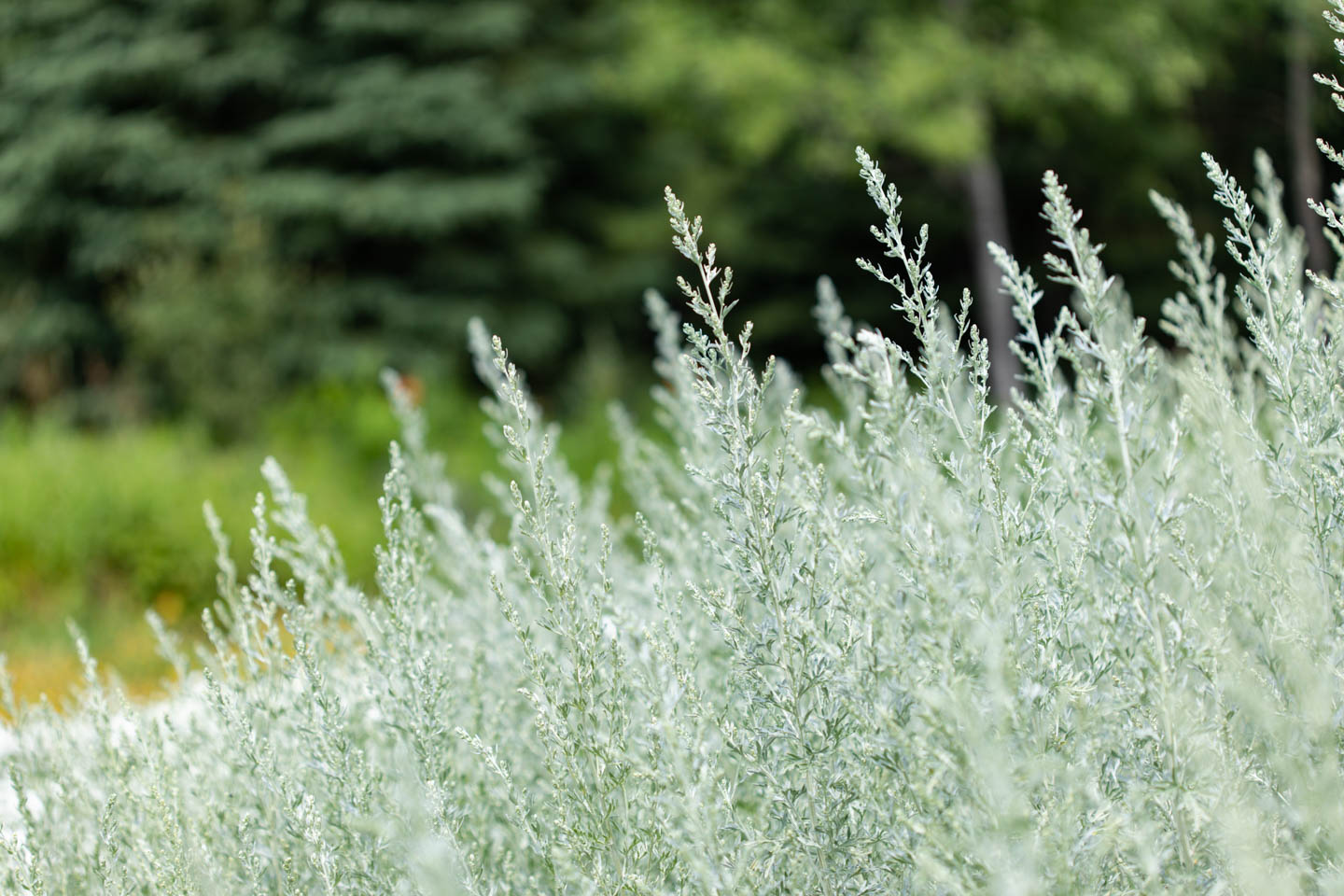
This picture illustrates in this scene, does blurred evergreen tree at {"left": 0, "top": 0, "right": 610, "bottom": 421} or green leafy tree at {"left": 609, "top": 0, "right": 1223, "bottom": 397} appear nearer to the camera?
green leafy tree at {"left": 609, "top": 0, "right": 1223, "bottom": 397}

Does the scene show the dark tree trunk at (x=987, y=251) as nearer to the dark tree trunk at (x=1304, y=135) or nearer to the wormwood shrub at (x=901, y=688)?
the dark tree trunk at (x=1304, y=135)

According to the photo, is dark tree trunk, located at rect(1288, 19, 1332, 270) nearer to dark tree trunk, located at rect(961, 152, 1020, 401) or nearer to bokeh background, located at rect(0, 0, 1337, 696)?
bokeh background, located at rect(0, 0, 1337, 696)

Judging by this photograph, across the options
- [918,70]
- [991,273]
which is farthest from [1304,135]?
[918,70]

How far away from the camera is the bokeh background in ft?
35.8

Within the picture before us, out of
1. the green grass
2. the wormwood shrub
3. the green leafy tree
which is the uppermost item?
the green leafy tree

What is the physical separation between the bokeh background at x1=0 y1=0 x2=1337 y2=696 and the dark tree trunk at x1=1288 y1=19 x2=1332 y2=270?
0.05 m

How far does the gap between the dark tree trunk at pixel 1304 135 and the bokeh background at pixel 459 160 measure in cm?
5

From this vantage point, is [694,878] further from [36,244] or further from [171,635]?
[36,244]

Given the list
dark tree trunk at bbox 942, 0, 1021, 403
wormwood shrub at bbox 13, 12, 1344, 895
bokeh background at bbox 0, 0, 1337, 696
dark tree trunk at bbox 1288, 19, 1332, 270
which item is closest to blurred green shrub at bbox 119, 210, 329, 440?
bokeh background at bbox 0, 0, 1337, 696

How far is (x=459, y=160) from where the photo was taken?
41.6 feet

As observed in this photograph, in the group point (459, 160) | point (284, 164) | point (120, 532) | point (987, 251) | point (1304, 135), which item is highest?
point (284, 164)

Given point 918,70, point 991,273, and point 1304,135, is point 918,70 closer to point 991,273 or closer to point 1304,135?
point 991,273

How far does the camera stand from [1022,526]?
158cm

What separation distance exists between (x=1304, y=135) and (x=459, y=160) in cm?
918
